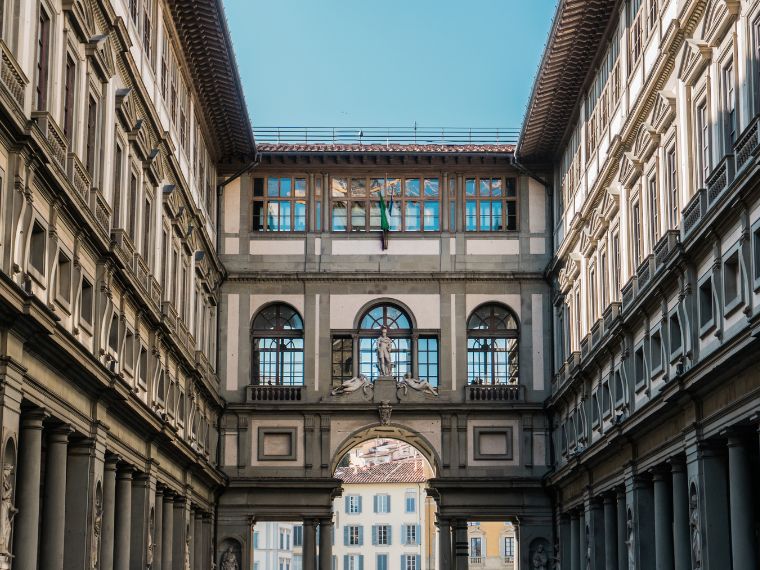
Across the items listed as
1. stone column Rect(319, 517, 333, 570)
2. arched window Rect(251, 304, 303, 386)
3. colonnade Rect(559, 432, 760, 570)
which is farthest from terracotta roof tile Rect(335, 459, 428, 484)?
colonnade Rect(559, 432, 760, 570)

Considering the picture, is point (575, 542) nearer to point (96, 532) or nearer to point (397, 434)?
point (397, 434)

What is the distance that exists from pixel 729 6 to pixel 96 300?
662 inches

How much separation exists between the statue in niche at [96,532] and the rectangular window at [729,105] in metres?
17.7

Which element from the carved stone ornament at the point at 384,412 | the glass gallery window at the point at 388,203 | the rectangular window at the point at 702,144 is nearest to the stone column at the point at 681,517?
the rectangular window at the point at 702,144

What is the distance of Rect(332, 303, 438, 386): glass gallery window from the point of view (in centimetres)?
6281

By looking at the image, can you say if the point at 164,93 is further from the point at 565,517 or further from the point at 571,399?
the point at 565,517

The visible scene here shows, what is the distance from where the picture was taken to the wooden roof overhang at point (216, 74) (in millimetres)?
49438

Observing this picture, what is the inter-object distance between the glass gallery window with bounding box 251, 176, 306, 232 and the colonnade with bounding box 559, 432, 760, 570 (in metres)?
18.2

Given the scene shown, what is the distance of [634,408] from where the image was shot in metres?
44.6

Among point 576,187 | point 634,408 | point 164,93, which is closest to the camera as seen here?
point 634,408

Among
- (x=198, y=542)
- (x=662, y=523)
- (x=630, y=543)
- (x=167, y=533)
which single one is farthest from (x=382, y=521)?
(x=662, y=523)

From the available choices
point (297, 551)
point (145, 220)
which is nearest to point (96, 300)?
point (145, 220)

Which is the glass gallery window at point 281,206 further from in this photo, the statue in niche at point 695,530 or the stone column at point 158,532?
the statue in niche at point 695,530

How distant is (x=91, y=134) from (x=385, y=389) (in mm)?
27230
